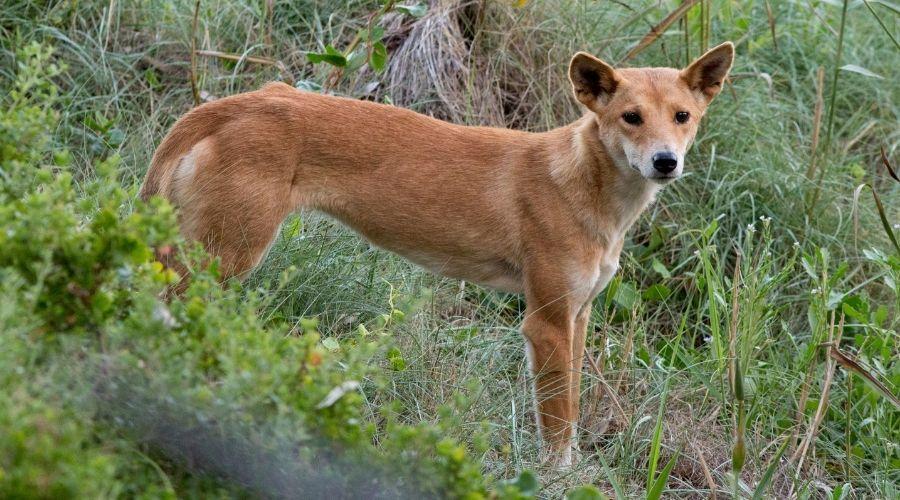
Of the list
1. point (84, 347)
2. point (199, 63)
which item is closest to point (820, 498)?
point (84, 347)

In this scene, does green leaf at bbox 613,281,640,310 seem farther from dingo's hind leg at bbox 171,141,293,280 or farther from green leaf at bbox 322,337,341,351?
dingo's hind leg at bbox 171,141,293,280

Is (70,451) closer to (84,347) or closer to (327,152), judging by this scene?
(84,347)

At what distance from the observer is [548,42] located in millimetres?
6293

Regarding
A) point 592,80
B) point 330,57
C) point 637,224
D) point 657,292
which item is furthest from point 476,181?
point 637,224

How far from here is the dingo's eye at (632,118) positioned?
4223 millimetres

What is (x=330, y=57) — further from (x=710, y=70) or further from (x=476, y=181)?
(x=710, y=70)

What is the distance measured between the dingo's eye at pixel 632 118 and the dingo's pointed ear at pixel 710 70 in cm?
34

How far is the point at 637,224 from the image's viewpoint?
5.89 meters

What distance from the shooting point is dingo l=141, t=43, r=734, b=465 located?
404 cm

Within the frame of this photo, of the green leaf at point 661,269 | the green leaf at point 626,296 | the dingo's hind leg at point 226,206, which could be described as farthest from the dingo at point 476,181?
the green leaf at point 661,269

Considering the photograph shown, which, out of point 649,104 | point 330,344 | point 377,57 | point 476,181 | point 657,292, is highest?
point 649,104

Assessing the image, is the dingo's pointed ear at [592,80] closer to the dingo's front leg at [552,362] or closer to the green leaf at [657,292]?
the dingo's front leg at [552,362]

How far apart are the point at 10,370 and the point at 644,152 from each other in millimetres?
2798

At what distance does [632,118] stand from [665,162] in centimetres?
29
